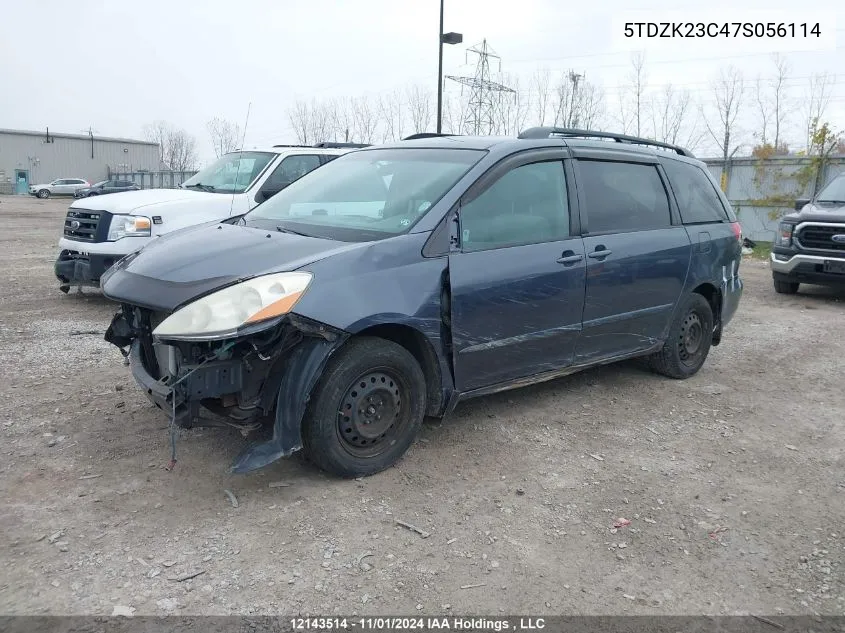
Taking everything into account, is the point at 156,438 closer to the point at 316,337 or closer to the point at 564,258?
the point at 316,337

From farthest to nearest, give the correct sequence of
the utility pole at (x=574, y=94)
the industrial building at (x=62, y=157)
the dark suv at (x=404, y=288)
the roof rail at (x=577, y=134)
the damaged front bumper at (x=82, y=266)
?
1. the industrial building at (x=62, y=157)
2. the utility pole at (x=574, y=94)
3. the damaged front bumper at (x=82, y=266)
4. the roof rail at (x=577, y=134)
5. the dark suv at (x=404, y=288)

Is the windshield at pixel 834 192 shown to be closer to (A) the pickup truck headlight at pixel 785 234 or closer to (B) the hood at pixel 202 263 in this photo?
(A) the pickup truck headlight at pixel 785 234

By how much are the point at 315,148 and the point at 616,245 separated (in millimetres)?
5257

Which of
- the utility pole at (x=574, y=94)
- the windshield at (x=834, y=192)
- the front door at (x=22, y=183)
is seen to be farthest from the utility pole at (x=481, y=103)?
the front door at (x=22, y=183)

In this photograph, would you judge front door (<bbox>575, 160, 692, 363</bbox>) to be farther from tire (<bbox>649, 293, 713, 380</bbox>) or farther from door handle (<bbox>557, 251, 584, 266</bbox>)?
tire (<bbox>649, 293, 713, 380</bbox>)

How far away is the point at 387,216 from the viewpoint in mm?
4094

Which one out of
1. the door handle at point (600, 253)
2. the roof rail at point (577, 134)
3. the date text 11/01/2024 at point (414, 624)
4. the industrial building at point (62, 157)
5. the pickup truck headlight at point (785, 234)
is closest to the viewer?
the date text 11/01/2024 at point (414, 624)

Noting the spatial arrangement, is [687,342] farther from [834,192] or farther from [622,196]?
[834,192]

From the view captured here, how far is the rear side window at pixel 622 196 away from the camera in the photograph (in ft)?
15.6

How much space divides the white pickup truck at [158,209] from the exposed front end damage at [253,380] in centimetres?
337

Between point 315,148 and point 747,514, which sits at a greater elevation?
point 315,148

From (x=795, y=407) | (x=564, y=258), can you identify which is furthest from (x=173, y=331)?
(x=795, y=407)

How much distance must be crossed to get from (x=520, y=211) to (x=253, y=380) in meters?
1.96

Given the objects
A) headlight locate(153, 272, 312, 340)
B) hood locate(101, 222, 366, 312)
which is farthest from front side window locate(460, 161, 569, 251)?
headlight locate(153, 272, 312, 340)
